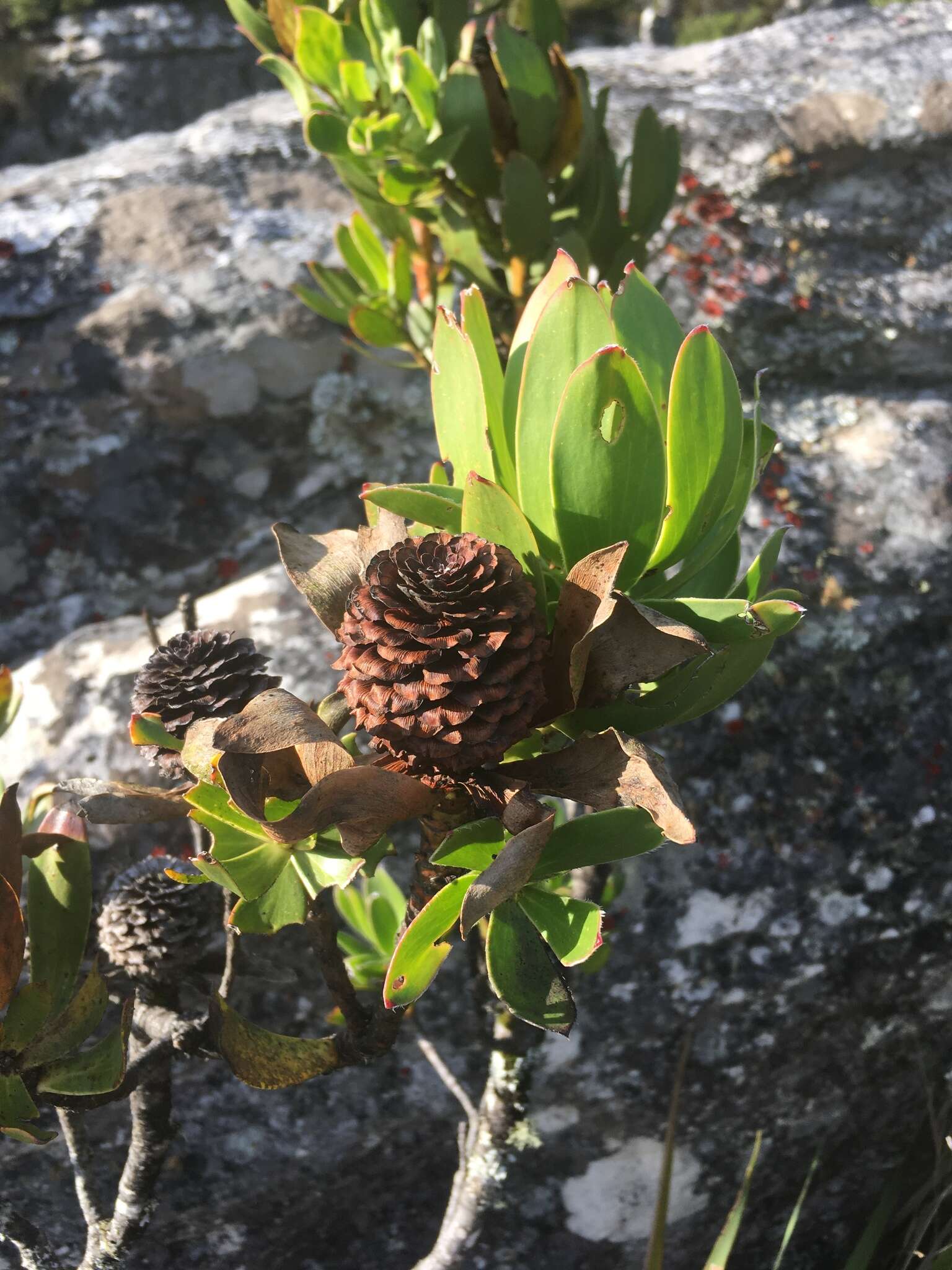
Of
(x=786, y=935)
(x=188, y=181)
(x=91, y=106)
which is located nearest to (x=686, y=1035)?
(x=786, y=935)

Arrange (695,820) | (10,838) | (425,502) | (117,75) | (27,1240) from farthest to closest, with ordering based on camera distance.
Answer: (117,75) < (695,820) < (27,1240) < (10,838) < (425,502)

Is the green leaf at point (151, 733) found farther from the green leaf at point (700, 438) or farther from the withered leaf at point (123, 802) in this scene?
the green leaf at point (700, 438)

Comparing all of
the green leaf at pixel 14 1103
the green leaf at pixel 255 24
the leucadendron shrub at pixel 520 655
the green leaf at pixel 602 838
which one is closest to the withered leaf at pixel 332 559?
the leucadendron shrub at pixel 520 655

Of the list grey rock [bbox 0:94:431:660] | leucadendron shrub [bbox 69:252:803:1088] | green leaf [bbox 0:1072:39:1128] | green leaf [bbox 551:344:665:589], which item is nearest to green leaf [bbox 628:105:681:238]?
grey rock [bbox 0:94:431:660]

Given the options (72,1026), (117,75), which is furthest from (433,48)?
(117,75)

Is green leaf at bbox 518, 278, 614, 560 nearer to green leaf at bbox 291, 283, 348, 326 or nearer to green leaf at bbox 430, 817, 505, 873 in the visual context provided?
green leaf at bbox 430, 817, 505, 873

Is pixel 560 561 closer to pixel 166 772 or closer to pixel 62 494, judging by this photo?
pixel 166 772

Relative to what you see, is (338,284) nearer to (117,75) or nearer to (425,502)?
(425,502)
